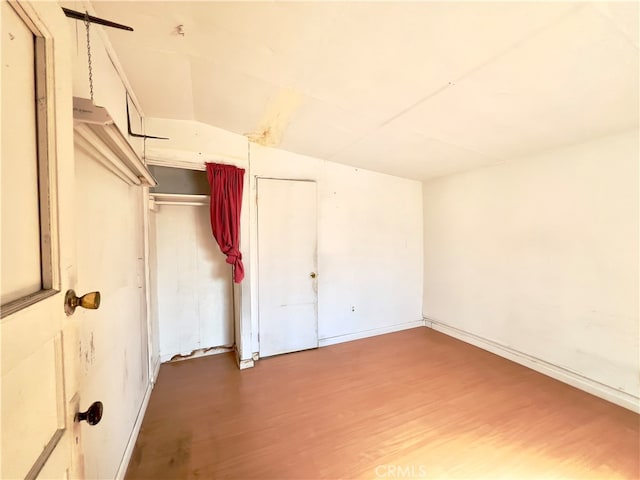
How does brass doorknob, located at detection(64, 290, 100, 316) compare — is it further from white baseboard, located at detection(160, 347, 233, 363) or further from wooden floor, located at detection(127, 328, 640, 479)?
white baseboard, located at detection(160, 347, 233, 363)

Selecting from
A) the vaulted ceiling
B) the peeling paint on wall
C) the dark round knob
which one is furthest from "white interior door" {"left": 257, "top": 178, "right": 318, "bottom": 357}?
the dark round knob

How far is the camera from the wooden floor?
171 centimetres

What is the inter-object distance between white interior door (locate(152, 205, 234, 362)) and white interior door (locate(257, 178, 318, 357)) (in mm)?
624

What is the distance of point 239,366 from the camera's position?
2.96 m

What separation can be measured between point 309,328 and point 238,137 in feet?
8.17

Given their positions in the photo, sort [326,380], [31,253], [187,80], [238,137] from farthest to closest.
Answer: [238,137], [326,380], [187,80], [31,253]

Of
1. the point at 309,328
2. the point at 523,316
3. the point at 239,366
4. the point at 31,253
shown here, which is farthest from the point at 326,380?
the point at 31,253

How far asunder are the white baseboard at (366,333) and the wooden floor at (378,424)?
51cm

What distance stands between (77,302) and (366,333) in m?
3.64

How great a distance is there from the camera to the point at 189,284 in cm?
323

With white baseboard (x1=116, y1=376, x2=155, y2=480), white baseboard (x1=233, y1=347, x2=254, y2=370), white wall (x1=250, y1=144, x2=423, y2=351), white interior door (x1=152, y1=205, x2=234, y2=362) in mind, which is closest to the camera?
white baseboard (x1=116, y1=376, x2=155, y2=480)

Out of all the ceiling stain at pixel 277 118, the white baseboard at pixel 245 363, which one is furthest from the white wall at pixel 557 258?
the white baseboard at pixel 245 363

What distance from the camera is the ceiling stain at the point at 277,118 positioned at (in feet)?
7.18

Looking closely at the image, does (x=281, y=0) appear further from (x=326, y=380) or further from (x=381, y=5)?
(x=326, y=380)
